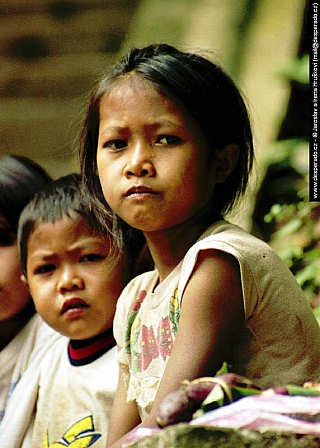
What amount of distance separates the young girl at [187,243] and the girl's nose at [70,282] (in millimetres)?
217

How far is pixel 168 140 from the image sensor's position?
2223 mm

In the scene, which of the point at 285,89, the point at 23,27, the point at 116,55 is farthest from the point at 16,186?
the point at 23,27

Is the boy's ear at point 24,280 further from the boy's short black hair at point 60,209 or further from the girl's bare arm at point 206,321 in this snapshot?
the girl's bare arm at point 206,321

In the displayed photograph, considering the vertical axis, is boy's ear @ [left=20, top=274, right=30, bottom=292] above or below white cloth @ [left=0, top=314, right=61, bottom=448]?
above

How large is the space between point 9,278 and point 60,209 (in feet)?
1.39

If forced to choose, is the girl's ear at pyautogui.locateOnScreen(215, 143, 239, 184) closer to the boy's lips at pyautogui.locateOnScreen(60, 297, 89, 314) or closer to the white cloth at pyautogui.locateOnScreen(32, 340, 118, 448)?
the boy's lips at pyautogui.locateOnScreen(60, 297, 89, 314)

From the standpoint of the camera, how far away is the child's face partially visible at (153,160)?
2193mm

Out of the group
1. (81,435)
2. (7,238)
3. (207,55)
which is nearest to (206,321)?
(81,435)

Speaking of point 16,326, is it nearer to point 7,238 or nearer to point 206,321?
point 7,238

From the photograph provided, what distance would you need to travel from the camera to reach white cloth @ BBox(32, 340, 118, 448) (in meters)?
2.66

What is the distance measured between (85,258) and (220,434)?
1.43 metres

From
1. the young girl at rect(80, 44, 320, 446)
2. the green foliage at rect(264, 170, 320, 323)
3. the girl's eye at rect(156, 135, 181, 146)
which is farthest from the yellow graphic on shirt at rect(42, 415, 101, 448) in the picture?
the green foliage at rect(264, 170, 320, 323)

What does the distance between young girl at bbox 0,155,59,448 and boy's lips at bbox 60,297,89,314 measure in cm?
38

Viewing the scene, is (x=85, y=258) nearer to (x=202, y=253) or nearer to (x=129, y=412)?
(x=129, y=412)
